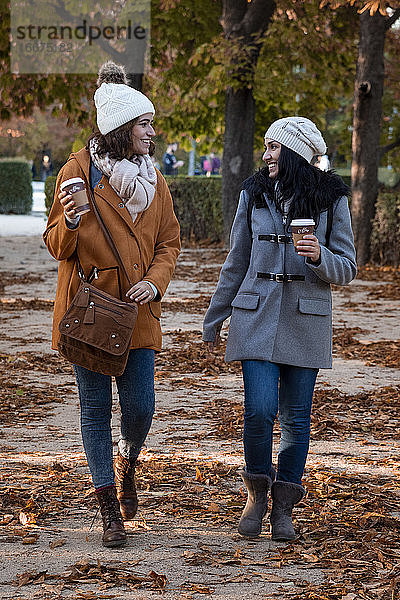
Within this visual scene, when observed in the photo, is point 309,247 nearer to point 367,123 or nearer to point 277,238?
point 277,238

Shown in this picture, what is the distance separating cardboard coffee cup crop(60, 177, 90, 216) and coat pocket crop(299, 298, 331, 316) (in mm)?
1035

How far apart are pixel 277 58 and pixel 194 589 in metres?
18.5

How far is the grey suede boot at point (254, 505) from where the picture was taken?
170 inches

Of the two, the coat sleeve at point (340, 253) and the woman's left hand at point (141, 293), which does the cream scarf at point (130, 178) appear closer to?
the woman's left hand at point (141, 293)

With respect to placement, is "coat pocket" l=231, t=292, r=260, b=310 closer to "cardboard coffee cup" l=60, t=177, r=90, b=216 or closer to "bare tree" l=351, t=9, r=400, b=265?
"cardboard coffee cup" l=60, t=177, r=90, b=216

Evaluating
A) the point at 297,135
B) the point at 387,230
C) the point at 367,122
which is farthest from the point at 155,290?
the point at 367,122

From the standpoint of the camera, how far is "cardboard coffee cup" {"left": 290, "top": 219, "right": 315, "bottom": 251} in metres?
3.97

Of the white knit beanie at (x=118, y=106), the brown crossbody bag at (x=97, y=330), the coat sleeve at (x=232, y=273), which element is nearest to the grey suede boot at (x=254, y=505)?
the coat sleeve at (x=232, y=273)

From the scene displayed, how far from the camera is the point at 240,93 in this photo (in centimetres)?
2052

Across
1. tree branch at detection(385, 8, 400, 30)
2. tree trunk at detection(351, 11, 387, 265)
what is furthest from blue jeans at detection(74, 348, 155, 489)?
tree branch at detection(385, 8, 400, 30)

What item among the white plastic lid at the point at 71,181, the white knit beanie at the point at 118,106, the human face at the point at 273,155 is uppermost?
the white knit beanie at the point at 118,106

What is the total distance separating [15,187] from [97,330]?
34165 mm

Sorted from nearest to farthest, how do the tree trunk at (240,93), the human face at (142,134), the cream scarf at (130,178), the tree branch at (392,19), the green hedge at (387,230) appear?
the cream scarf at (130,178)
the human face at (142,134)
the green hedge at (387,230)
the tree branch at (392,19)
the tree trunk at (240,93)

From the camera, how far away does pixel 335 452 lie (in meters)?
5.88
